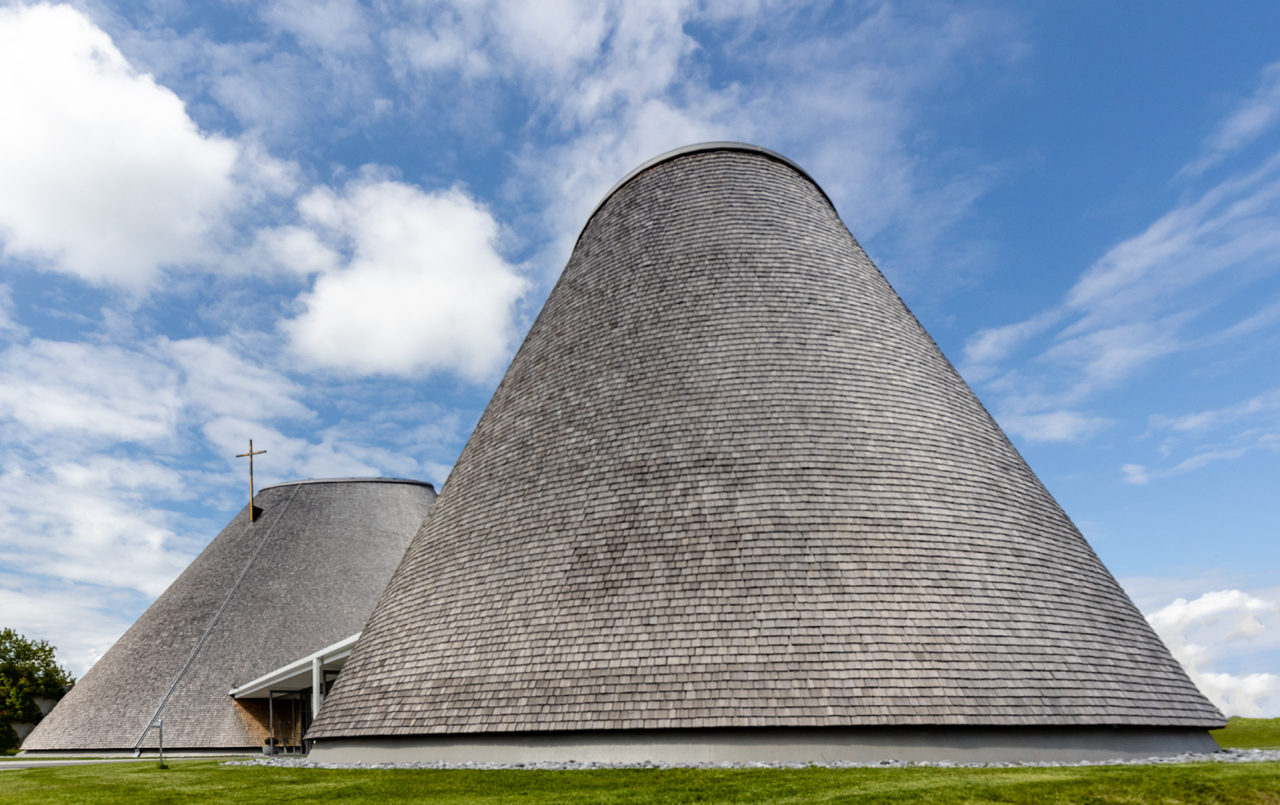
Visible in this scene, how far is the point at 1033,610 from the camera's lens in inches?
406

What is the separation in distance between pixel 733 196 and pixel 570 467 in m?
7.17

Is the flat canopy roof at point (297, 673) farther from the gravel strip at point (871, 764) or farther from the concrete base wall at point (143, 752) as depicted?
the gravel strip at point (871, 764)

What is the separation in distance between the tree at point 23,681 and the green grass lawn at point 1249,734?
43749mm

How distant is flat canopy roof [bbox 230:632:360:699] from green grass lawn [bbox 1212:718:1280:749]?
1719 centimetres

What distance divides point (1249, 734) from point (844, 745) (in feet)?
43.2

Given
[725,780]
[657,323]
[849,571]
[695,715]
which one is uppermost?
[657,323]

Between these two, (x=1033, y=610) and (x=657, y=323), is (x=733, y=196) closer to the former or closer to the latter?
(x=657, y=323)

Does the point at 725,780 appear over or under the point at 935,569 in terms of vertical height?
under

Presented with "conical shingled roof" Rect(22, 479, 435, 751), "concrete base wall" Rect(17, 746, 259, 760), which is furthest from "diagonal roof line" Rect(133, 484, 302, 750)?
"concrete base wall" Rect(17, 746, 259, 760)

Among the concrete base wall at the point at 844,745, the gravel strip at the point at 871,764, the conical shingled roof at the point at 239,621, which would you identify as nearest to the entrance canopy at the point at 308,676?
the conical shingled roof at the point at 239,621

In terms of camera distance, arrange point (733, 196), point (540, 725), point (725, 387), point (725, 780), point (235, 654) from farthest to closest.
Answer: point (235, 654)
point (733, 196)
point (725, 387)
point (540, 725)
point (725, 780)

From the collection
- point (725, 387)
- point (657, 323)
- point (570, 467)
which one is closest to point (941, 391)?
point (725, 387)

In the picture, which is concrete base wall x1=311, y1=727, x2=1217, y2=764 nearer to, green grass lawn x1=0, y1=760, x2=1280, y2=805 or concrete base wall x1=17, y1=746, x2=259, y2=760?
green grass lawn x1=0, y1=760, x2=1280, y2=805

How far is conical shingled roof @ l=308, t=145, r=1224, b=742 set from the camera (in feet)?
31.5
